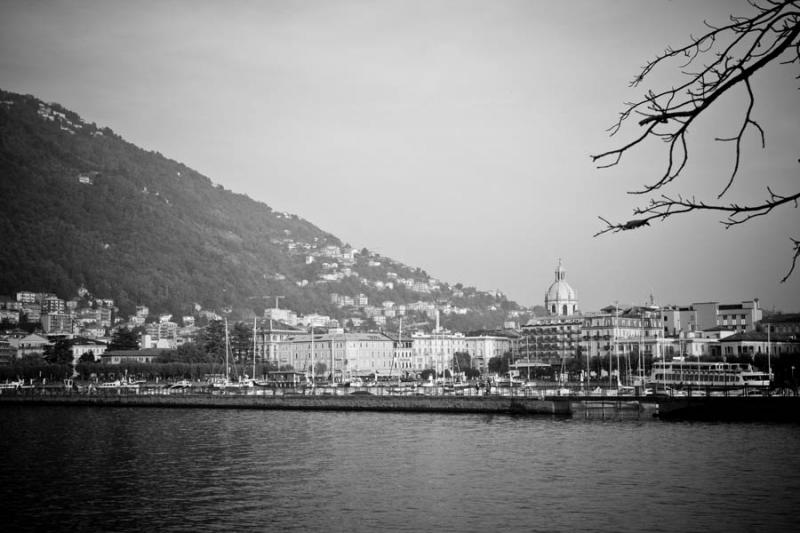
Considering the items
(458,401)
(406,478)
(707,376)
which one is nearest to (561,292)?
(707,376)

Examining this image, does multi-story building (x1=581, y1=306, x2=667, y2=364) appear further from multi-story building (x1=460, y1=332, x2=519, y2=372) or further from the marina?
the marina

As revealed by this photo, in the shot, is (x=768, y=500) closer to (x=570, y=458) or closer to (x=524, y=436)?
(x=570, y=458)

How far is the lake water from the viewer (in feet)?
84.6

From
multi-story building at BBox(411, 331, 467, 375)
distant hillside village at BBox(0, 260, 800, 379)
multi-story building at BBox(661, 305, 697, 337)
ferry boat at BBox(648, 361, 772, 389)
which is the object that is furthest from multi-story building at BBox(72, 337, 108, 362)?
ferry boat at BBox(648, 361, 772, 389)

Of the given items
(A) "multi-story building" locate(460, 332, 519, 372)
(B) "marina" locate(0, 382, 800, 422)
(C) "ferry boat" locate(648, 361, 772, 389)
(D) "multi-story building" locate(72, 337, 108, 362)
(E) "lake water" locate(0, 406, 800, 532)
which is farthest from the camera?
(A) "multi-story building" locate(460, 332, 519, 372)

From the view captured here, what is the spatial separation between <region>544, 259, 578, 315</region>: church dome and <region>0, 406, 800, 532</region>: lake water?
10768 cm

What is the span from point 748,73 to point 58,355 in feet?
474

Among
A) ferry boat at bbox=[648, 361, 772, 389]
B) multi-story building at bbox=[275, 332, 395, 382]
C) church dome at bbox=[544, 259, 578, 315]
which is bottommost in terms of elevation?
ferry boat at bbox=[648, 361, 772, 389]

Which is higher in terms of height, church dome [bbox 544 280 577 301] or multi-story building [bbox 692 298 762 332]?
church dome [bbox 544 280 577 301]

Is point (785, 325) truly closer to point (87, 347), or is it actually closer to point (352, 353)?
point (352, 353)

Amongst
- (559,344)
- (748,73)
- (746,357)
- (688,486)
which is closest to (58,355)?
(559,344)

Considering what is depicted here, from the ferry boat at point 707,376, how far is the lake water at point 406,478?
31.1 metres

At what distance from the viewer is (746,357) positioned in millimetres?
111125

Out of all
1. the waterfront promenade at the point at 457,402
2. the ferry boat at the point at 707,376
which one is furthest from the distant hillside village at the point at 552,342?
the waterfront promenade at the point at 457,402
